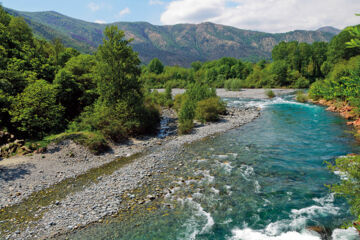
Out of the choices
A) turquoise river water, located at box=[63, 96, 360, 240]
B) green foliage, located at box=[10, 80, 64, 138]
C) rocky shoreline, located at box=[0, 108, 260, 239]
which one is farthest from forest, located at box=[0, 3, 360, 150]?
turquoise river water, located at box=[63, 96, 360, 240]

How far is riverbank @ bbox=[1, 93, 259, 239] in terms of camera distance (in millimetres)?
10422

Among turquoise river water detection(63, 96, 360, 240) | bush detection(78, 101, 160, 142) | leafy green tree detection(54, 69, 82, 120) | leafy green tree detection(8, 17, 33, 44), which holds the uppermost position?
leafy green tree detection(8, 17, 33, 44)

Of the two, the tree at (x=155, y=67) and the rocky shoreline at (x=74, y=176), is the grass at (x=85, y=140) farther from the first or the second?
the tree at (x=155, y=67)

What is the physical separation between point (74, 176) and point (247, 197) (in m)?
12.7

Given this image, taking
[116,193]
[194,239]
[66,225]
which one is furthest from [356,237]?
[66,225]

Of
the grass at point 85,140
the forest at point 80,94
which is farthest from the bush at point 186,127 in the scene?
the grass at point 85,140

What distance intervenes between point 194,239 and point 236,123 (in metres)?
23.2

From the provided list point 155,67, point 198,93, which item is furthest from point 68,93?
point 155,67

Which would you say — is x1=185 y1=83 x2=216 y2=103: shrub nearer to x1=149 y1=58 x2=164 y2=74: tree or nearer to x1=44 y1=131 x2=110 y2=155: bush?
x1=44 y1=131 x2=110 y2=155: bush

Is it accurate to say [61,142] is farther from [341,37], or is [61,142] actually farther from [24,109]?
[341,37]

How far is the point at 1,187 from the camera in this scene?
13.4m

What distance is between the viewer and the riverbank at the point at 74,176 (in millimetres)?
10422

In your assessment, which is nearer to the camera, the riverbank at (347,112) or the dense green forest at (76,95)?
the dense green forest at (76,95)

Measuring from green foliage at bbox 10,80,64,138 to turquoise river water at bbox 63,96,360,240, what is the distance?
14125 mm
